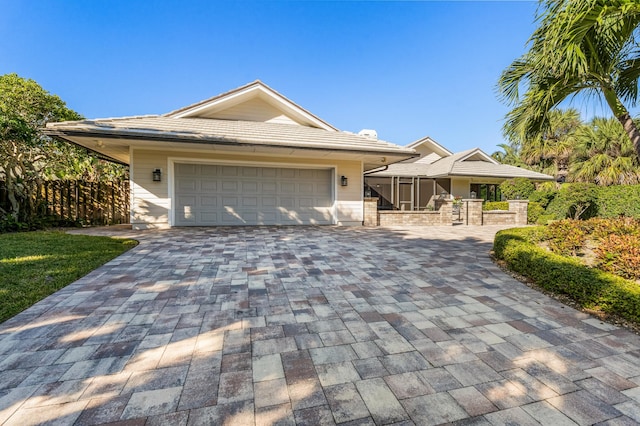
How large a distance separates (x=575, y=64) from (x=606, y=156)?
600 inches

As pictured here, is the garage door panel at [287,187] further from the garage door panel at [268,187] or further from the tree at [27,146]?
the tree at [27,146]

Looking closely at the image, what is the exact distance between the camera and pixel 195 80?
13734mm

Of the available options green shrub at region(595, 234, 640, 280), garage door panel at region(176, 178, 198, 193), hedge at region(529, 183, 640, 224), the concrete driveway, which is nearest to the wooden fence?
garage door panel at region(176, 178, 198, 193)

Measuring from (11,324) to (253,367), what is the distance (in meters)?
2.51

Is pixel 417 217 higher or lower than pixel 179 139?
lower

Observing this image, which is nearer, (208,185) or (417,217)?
(208,185)

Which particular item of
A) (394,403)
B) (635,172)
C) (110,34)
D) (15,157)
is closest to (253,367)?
(394,403)

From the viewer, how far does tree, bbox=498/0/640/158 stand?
4152 mm

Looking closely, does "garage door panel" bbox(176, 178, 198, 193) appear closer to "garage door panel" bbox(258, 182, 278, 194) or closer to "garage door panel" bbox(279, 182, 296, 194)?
"garage door panel" bbox(258, 182, 278, 194)

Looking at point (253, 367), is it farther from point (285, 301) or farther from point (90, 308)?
point (90, 308)

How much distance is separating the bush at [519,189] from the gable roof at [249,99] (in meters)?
9.90

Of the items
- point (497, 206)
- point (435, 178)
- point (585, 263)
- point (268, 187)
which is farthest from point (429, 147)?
point (585, 263)

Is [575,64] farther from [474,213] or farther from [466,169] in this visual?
[466,169]

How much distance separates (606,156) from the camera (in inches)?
581
